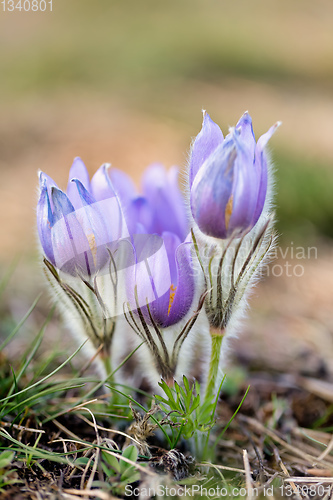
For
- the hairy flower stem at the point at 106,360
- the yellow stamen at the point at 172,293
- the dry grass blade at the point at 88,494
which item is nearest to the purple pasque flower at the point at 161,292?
the yellow stamen at the point at 172,293

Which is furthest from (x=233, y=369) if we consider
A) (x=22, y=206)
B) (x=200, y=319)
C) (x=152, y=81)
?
(x=152, y=81)

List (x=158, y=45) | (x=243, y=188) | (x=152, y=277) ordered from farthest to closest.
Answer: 1. (x=158, y=45)
2. (x=152, y=277)
3. (x=243, y=188)

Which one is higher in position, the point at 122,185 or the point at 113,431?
the point at 122,185

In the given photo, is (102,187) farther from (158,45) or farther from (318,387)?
(158,45)

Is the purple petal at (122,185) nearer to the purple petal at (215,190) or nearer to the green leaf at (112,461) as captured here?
the purple petal at (215,190)

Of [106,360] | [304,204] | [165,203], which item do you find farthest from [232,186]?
[304,204]

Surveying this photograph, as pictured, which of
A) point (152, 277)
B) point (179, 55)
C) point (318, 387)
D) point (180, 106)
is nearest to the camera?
point (152, 277)

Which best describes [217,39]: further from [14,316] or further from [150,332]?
Result: [150,332]
